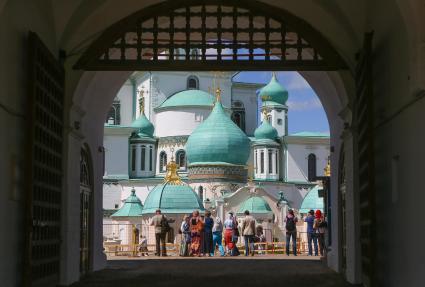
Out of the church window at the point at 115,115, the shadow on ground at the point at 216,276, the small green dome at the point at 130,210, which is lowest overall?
the shadow on ground at the point at 216,276

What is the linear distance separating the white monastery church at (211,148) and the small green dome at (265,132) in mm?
82

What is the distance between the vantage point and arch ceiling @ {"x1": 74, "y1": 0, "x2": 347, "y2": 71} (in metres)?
13.8

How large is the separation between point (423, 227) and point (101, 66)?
6208mm

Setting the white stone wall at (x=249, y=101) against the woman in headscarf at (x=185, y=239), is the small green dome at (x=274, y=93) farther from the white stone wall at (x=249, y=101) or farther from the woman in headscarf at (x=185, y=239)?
the woman in headscarf at (x=185, y=239)

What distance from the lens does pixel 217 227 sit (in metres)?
28.2

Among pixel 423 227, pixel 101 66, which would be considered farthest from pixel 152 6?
pixel 423 227

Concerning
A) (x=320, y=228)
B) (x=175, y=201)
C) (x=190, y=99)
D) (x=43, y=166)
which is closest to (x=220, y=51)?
(x=43, y=166)

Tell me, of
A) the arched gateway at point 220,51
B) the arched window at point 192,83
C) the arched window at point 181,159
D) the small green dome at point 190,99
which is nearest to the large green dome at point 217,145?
the small green dome at point 190,99

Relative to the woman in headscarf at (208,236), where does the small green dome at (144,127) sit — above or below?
above

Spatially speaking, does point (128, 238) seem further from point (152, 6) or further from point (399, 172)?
point (399, 172)

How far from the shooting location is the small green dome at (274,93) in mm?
76562

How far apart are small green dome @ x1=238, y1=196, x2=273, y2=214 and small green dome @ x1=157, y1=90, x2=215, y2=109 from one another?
14404 millimetres

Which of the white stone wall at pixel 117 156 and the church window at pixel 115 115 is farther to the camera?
Answer: the church window at pixel 115 115

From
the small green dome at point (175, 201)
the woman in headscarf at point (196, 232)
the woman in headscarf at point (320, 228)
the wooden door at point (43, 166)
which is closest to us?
the wooden door at point (43, 166)
